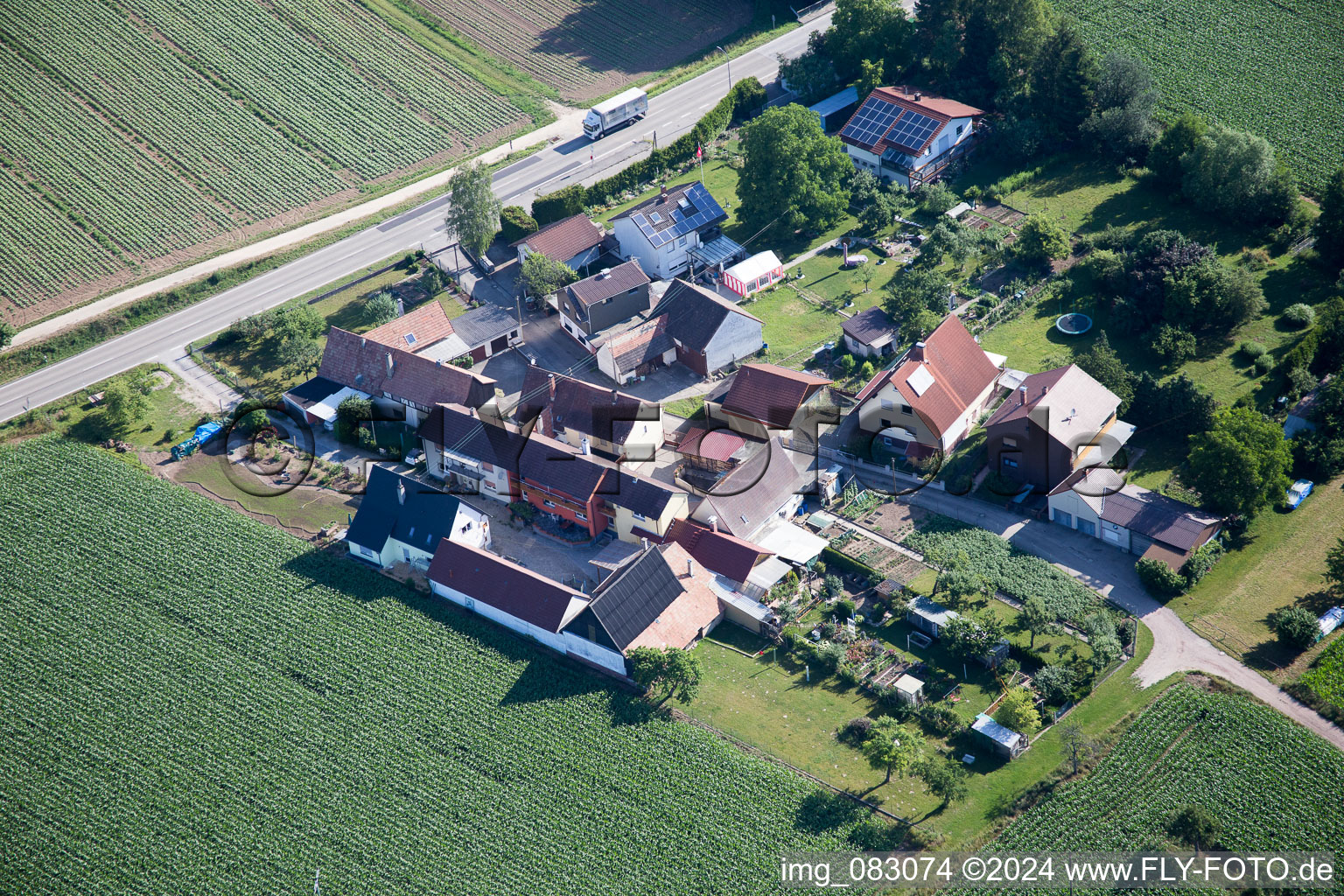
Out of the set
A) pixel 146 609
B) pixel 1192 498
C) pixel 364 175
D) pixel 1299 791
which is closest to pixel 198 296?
pixel 364 175

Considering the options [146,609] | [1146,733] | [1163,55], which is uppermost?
[1163,55]

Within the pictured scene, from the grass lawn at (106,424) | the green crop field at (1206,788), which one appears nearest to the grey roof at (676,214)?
the grass lawn at (106,424)

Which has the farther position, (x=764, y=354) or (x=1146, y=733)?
(x=764, y=354)

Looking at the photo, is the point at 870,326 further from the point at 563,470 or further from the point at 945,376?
the point at 563,470

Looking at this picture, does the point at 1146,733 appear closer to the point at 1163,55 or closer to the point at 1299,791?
the point at 1299,791

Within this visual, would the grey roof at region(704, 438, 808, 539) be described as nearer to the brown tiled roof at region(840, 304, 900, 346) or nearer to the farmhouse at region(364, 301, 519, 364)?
the brown tiled roof at region(840, 304, 900, 346)

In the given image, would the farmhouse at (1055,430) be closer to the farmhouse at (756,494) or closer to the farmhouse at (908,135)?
the farmhouse at (756,494)

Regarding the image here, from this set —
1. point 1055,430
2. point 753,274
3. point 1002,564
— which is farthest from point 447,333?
point 1055,430
